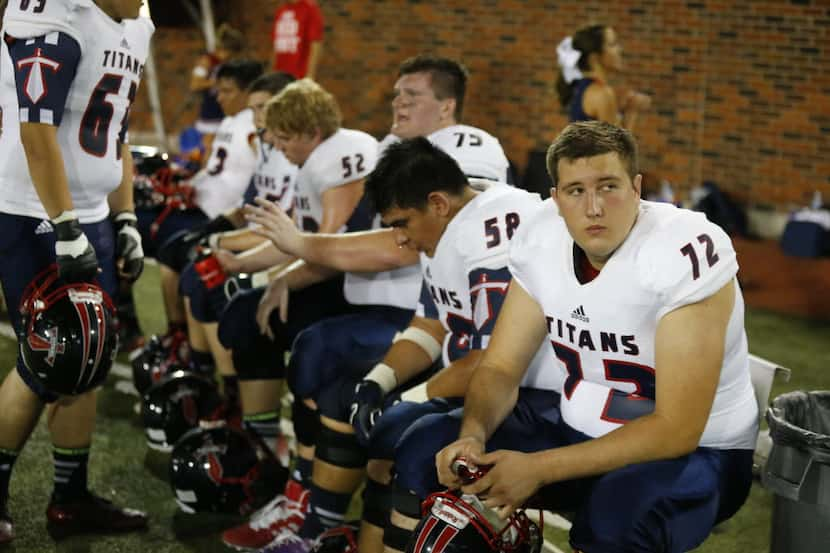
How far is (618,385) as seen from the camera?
2.53 m

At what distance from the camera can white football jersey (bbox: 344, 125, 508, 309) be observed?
3.67 metres

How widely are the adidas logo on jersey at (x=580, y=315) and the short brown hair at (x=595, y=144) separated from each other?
326 millimetres

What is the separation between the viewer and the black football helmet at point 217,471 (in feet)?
11.5

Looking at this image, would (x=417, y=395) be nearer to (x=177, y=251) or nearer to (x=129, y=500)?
(x=129, y=500)

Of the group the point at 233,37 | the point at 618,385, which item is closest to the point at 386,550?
the point at 618,385

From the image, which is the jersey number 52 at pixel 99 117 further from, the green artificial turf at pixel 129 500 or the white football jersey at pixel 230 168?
the white football jersey at pixel 230 168

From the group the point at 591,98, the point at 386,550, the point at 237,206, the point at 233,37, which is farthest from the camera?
the point at 233,37

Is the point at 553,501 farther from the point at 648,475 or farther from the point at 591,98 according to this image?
the point at 591,98

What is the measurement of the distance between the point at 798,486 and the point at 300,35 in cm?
687

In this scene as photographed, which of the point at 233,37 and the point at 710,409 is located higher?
the point at 233,37

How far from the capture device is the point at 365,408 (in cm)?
306

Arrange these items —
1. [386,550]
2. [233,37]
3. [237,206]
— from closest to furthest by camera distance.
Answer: [386,550], [237,206], [233,37]

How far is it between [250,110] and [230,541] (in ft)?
8.21

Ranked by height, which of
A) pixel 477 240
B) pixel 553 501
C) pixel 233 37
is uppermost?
pixel 233 37
